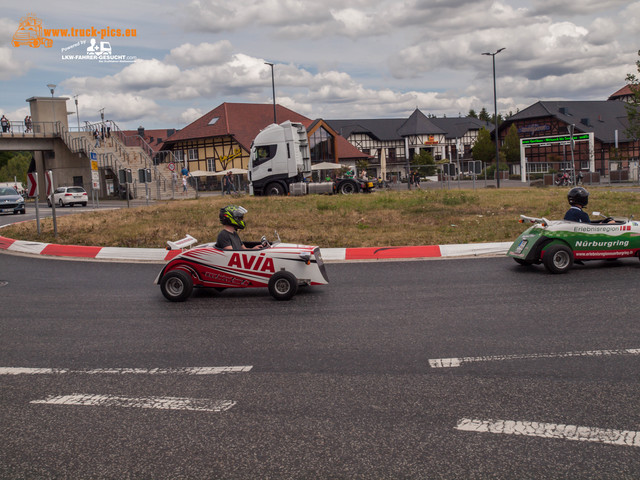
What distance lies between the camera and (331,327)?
7.44 metres

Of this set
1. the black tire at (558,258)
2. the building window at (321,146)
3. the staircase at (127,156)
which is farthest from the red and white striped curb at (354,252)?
the building window at (321,146)

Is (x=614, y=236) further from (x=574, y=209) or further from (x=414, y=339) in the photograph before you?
(x=414, y=339)

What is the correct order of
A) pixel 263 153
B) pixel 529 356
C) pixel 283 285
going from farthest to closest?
pixel 263 153
pixel 283 285
pixel 529 356

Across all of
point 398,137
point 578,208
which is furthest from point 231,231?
point 398,137

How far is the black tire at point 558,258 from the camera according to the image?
10.5 m

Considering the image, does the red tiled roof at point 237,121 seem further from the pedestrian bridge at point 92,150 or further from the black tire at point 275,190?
the black tire at point 275,190

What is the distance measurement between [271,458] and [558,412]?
83.3 inches

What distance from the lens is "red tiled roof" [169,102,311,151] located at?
58.8 meters

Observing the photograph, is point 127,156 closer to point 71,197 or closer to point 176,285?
point 71,197

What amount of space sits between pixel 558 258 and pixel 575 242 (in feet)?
1.35

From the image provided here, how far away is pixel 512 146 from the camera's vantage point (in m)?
74.8

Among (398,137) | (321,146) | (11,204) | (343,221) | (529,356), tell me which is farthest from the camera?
(398,137)

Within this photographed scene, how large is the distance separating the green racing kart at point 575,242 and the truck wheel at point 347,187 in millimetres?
20922

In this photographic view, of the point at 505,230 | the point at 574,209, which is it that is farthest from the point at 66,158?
the point at 574,209
